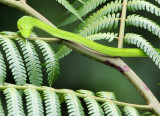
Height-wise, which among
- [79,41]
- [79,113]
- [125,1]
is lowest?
[79,113]

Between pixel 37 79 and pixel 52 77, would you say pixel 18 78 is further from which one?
pixel 52 77

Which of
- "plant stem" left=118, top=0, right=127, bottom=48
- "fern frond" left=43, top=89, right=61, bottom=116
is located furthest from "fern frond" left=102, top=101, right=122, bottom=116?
Result: "plant stem" left=118, top=0, right=127, bottom=48

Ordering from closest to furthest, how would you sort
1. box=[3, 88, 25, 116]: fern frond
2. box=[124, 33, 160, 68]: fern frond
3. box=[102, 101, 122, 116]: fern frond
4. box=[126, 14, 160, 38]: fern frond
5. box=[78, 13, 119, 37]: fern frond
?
box=[3, 88, 25, 116]: fern frond, box=[102, 101, 122, 116]: fern frond, box=[124, 33, 160, 68]: fern frond, box=[126, 14, 160, 38]: fern frond, box=[78, 13, 119, 37]: fern frond

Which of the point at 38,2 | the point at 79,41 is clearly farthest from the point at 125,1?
the point at 38,2

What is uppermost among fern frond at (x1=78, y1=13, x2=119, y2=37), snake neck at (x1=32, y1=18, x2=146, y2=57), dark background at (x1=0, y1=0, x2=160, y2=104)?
fern frond at (x1=78, y1=13, x2=119, y2=37)

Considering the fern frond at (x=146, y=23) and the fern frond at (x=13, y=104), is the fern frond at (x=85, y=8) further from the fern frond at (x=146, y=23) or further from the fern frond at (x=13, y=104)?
the fern frond at (x=13, y=104)

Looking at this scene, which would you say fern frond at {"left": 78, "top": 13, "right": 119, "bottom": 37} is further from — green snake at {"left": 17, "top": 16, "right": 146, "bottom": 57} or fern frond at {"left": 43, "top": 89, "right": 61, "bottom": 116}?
fern frond at {"left": 43, "top": 89, "right": 61, "bottom": 116}

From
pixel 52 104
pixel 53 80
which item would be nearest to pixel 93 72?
pixel 53 80
